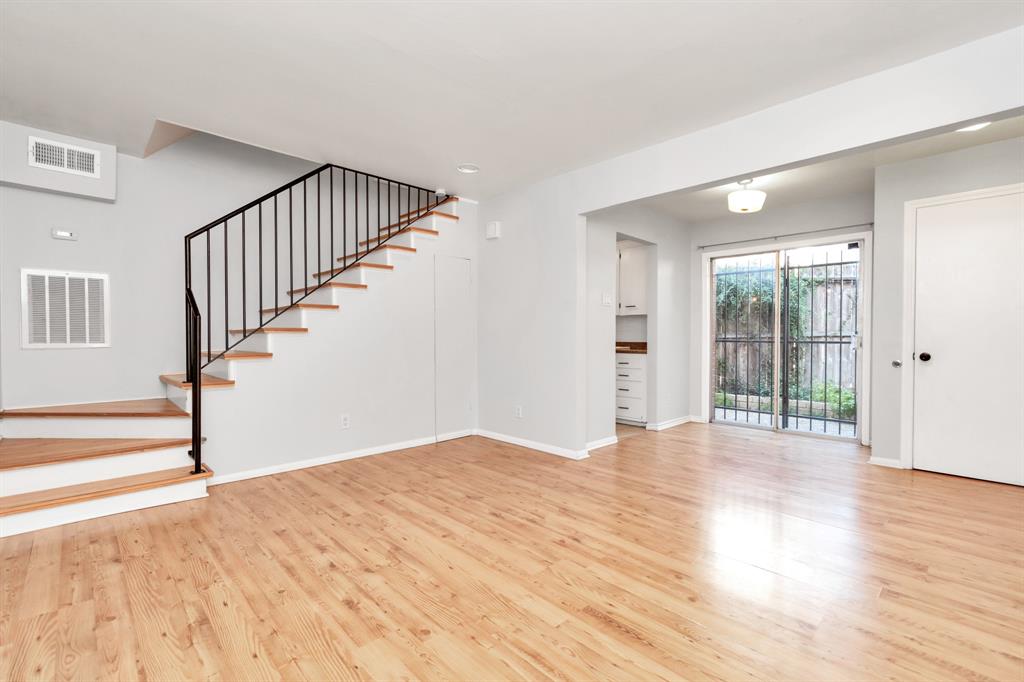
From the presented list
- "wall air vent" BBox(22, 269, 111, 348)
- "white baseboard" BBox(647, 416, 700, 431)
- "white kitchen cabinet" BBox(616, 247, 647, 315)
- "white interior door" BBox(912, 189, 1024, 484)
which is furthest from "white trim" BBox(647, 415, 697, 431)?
"wall air vent" BBox(22, 269, 111, 348)

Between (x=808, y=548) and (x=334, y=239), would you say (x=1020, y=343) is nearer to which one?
(x=808, y=548)

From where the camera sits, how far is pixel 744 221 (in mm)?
5707

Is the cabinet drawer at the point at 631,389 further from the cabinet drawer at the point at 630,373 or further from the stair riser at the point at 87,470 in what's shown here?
the stair riser at the point at 87,470

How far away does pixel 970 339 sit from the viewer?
12.1 feet

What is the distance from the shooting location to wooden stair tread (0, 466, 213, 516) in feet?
8.66

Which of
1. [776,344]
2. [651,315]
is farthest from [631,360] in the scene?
[776,344]

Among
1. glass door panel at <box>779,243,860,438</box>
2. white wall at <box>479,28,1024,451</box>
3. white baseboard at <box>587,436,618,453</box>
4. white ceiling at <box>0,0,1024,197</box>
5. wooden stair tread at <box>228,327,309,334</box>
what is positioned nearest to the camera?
white ceiling at <box>0,0,1024,197</box>

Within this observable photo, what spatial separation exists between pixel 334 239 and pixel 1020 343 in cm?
587

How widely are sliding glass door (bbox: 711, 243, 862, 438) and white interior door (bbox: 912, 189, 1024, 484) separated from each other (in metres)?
1.15

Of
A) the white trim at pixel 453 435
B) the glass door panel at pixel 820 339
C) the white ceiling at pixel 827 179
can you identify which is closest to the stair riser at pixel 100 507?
the white trim at pixel 453 435

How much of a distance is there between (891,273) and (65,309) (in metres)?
6.59

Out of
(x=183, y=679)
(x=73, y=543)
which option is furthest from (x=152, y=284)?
(x=183, y=679)

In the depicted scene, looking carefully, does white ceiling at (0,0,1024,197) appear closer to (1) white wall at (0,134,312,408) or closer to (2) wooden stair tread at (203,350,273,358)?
(1) white wall at (0,134,312,408)

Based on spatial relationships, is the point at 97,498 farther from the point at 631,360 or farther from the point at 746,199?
the point at 746,199
